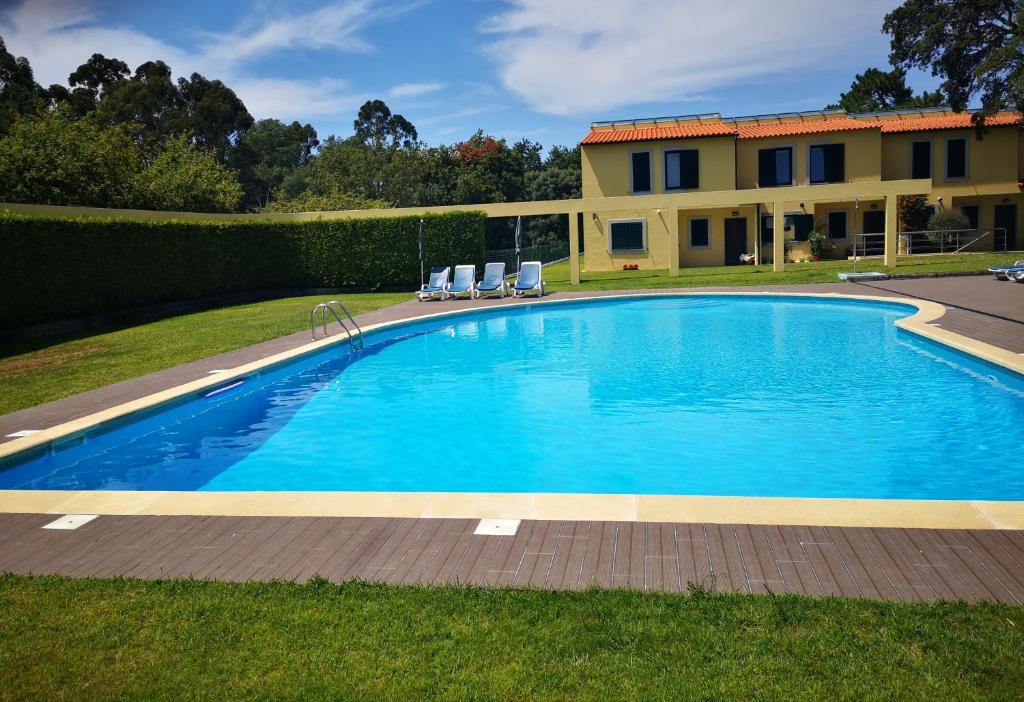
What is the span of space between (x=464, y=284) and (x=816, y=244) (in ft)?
48.5

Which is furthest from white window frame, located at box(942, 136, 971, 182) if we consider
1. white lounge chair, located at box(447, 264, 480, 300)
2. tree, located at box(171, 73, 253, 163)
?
tree, located at box(171, 73, 253, 163)

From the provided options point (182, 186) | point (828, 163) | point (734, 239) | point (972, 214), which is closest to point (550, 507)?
point (734, 239)

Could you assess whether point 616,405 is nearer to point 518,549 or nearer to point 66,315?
point 518,549

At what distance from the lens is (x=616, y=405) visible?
9297 mm

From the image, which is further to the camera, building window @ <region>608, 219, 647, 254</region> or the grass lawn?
building window @ <region>608, 219, 647, 254</region>

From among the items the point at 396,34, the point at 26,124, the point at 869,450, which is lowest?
the point at 869,450

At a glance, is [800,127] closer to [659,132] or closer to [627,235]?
[659,132]

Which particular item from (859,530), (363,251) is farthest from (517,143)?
(859,530)

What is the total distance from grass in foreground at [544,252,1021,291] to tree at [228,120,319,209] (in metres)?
37.1

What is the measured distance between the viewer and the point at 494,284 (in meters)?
21.2

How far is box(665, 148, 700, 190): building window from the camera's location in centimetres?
2938

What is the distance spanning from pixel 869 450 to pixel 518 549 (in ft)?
14.9

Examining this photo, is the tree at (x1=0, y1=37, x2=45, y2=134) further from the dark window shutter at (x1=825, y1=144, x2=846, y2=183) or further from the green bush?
the green bush

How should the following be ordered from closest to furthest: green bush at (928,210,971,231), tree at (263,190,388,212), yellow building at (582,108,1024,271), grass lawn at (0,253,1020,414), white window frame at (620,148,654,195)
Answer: grass lawn at (0,253,1020,414)
green bush at (928,210,971,231)
yellow building at (582,108,1024,271)
white window frame at (620,148,654,195)
tree at (263,190,388,212)
